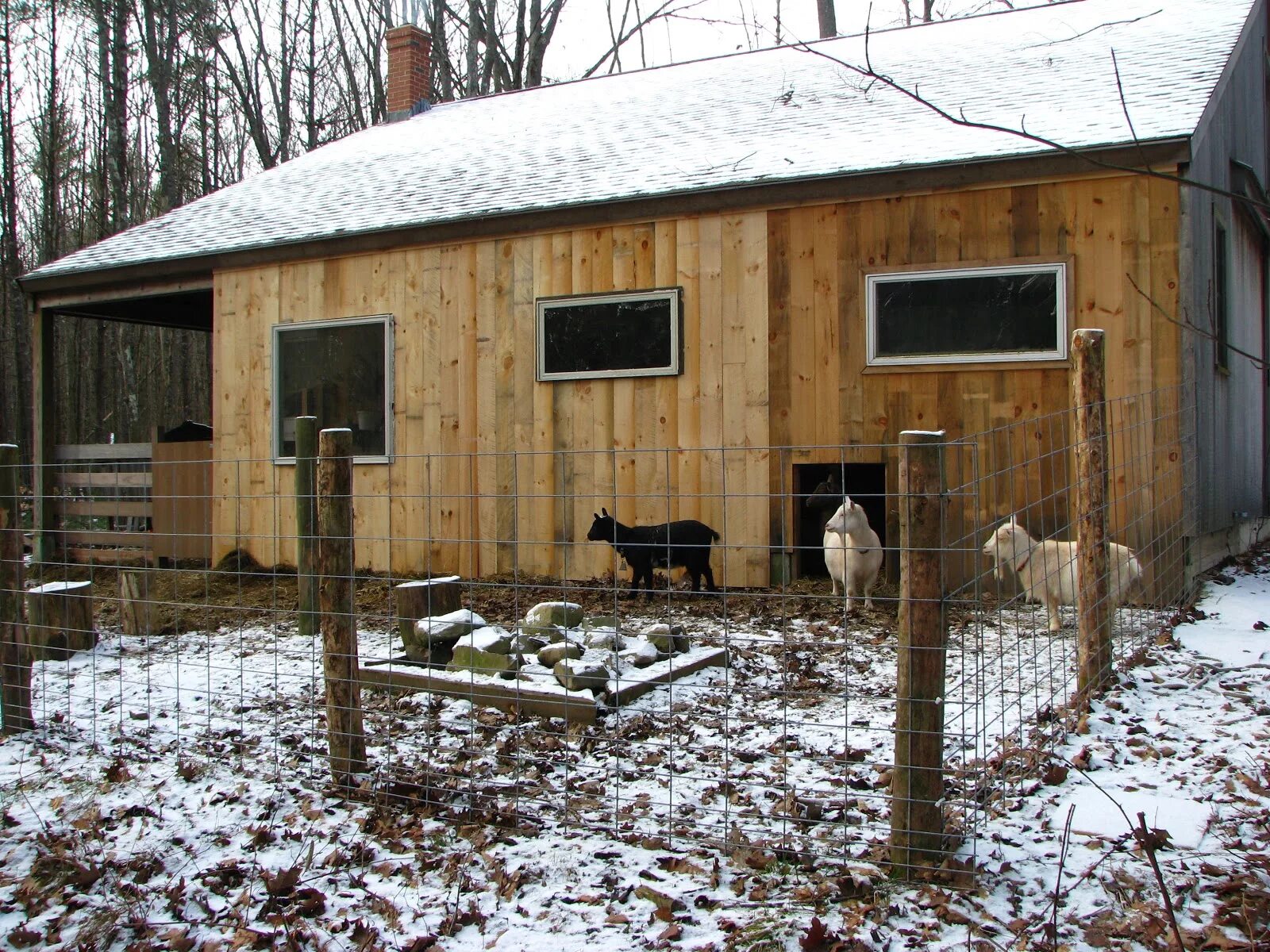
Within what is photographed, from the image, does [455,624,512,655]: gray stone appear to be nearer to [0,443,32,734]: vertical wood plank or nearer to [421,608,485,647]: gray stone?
[421,608,485,647]: gray stone

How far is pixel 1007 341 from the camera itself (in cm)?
764

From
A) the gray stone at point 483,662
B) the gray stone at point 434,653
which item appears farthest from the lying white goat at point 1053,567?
the gray stone at point 434,653

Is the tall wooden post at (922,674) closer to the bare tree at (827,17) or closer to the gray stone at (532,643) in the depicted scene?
the gray stone at (532,643)

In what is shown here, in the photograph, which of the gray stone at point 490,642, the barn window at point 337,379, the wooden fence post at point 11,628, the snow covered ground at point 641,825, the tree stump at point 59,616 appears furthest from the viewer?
the barn window at point 337,379

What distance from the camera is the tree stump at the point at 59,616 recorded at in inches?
255

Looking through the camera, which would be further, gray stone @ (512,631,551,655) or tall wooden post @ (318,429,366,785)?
gray stone @ (512,631,551,655)

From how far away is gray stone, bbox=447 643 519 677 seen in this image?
5.31 m

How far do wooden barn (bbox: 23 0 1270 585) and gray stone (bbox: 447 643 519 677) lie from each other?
1.02 m

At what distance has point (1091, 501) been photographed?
16.5 feet

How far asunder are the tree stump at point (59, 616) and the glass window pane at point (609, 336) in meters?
4.18

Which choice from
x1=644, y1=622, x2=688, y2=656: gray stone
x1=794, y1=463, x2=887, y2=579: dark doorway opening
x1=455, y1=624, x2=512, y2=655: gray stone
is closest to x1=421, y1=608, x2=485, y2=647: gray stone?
x1=455, y1=624, x2=512, y2=655: gray stone

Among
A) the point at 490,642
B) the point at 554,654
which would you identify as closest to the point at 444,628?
the point at 490,642

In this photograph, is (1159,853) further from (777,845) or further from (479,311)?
(479,311)

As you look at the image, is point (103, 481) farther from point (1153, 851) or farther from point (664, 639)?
point (1153, 851)
